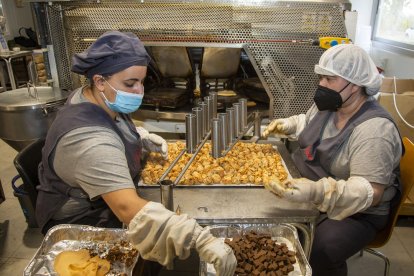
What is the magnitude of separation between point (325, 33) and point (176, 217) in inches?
64.7

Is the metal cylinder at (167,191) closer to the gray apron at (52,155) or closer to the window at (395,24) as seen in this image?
the gray apron at (52,155)

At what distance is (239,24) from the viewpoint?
6.90 feet

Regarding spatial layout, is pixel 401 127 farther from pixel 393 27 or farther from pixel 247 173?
pixel 393 27

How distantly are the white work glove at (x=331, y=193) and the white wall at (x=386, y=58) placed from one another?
2.26 metres

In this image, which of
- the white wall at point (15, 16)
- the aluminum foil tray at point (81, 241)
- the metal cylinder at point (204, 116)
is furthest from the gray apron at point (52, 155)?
the white wall at point (15, 16)

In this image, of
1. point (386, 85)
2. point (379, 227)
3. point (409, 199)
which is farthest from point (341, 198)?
point (386, 85)

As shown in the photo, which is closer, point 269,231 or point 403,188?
point 269,231

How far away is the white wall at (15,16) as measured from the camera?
6.05 m

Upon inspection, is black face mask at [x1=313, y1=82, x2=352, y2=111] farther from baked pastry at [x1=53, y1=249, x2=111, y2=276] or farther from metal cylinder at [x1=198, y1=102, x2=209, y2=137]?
baked pastry at [x1=53, y1=249, x2=111, y2=276]

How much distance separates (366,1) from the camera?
3.82m

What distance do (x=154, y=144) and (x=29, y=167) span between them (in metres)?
0.65

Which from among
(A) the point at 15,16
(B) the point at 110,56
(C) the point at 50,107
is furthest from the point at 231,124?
(A) the point at 15,16

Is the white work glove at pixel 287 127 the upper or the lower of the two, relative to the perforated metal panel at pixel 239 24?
lower

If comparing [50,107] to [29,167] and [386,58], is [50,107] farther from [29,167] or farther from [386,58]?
[386,58]
